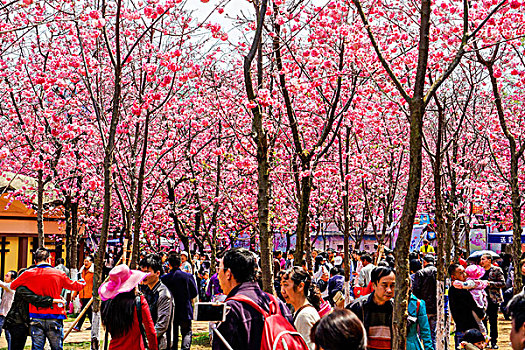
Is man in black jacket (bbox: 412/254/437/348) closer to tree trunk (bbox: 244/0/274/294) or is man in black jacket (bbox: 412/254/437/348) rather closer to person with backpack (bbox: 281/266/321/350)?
tree trunk (bbox: 244/0/274/294)

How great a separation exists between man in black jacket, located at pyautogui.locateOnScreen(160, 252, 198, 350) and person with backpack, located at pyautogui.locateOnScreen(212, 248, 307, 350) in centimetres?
574

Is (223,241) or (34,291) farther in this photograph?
(223,241)

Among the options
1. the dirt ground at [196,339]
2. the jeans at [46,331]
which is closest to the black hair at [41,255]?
the jeans at [46,331]

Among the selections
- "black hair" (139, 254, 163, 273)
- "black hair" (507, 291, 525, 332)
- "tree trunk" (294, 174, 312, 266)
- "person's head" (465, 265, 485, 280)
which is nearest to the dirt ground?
"tree trunk" (294, 174, 312, 266)

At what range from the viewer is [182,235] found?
1975cm

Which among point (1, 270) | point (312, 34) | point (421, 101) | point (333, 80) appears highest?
point (312, 34)

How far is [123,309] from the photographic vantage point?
19.7 feet

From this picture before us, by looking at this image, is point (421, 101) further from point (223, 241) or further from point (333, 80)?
→ point (223, 241)

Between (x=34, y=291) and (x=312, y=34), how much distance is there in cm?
725

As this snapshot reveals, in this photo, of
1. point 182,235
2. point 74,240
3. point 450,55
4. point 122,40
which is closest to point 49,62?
point 122,40

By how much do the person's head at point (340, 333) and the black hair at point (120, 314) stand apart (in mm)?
3136

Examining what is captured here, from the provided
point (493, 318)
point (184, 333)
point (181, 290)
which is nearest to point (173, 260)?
point (181, 290)

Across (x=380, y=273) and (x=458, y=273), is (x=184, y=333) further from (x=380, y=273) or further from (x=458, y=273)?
(x=380, y=273)

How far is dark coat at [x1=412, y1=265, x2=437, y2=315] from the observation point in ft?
34.3
